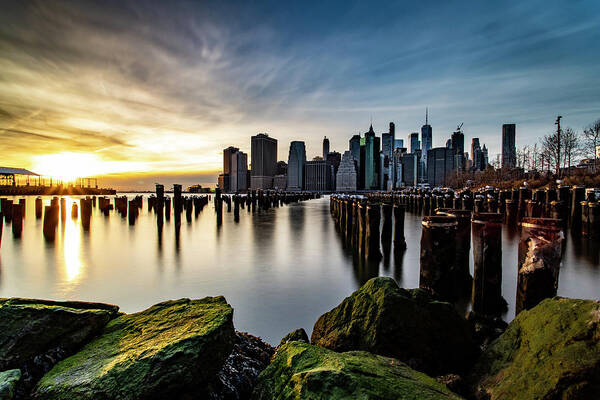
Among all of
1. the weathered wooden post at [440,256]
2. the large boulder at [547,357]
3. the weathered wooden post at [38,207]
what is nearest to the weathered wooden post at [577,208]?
the weathered wooden post at [440,256]

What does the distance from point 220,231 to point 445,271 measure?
605 inches

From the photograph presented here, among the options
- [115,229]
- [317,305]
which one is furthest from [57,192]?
[317,305]

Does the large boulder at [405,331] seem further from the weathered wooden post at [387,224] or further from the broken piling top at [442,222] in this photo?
the weathered wooden post at [387,224]

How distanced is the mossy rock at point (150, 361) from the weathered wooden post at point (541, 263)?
3.84 m

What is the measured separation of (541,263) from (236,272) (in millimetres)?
7501

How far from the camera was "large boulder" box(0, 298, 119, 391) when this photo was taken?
8.25 ft

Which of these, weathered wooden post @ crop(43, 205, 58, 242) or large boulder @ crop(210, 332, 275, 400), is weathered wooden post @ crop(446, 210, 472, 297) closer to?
large boulder @ crop(210, 332, 275, 400)

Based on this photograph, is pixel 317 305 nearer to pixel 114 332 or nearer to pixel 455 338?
→ pixel 455 338

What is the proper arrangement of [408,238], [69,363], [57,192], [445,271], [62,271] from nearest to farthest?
[69,363] < [445,271] < [62,271] < [408,238] < [57,192]

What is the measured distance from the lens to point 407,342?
300 centimetres

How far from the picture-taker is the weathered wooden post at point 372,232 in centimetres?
898

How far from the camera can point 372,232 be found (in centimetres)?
946

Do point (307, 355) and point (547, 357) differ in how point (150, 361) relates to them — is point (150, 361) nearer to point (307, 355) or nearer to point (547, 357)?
point (307, 355)

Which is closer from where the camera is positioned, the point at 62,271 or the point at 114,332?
the point at 114,332
